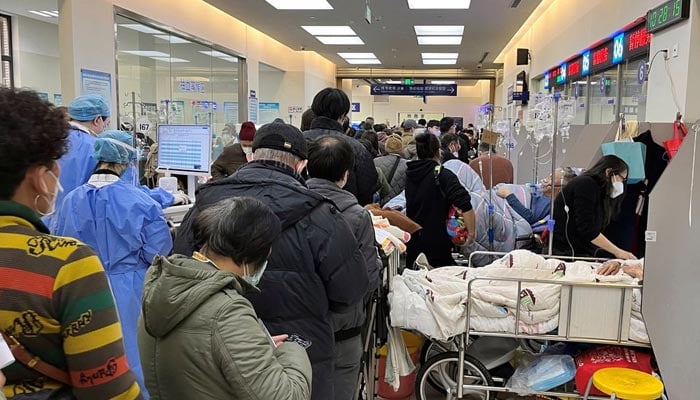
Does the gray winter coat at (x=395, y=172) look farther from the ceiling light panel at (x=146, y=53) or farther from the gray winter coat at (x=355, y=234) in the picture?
the ceiling light panel at (x=146, y=53)

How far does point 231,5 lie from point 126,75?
2579mm

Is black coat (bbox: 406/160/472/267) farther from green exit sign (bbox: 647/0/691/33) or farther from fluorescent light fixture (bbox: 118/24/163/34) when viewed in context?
fluorescent light fixture (bbox: 118/24/163/34)

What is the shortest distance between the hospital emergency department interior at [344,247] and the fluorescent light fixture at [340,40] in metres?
5.21

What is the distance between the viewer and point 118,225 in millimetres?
2400

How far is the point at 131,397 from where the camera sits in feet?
3.29

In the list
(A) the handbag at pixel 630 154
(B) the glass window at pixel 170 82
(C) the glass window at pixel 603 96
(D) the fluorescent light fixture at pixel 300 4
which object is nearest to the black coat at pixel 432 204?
(A) the handbag at pixel 630 154

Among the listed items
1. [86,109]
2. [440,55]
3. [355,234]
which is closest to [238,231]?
[355,234]

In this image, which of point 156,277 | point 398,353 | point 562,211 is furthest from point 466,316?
point 156,277

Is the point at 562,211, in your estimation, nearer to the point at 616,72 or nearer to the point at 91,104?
the point at 91,104

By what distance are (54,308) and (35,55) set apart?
8715 millimetres

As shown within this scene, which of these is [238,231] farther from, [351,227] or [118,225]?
[118,225]

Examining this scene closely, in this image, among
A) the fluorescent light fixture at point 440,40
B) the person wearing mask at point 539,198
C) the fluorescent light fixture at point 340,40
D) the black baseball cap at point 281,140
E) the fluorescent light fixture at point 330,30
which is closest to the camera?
the black baseball cap at point 281,140

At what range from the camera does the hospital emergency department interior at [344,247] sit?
97 cm

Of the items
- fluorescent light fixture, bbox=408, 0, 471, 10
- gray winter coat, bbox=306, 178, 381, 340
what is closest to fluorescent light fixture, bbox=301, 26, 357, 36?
fluorescent light fixture, bbox=408, 0, 471, 10
